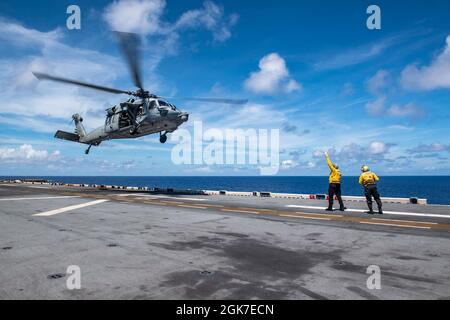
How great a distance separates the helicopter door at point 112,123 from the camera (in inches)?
976

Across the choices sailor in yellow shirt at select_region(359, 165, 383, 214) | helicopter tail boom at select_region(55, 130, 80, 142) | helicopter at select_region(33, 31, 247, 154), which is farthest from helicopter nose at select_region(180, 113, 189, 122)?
helicopter tail boom at select_region(55, 130, 80, 142)

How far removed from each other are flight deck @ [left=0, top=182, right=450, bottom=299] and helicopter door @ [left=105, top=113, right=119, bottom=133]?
47.9 ft

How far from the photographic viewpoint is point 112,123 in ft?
82.9

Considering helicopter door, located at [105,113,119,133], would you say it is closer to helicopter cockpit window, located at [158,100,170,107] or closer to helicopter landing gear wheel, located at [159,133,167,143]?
helicopter landing gear wheel, located at [159,133,167,143]

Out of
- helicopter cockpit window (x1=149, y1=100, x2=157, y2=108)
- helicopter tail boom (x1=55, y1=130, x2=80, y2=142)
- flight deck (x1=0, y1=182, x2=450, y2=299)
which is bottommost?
flight deck (x1=0, y1=182, x2=450, y2=299)

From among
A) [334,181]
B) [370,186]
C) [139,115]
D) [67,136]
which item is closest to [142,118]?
[139,115]

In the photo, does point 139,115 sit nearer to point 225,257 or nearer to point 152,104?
point 152,104

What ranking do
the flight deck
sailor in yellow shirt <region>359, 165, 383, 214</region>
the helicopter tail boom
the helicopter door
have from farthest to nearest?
1. the helicopter tail boom
2. the helicopter door
3. sailor in yellow shirt <region>359, 165, 383, 214</region>
4. the flight deck

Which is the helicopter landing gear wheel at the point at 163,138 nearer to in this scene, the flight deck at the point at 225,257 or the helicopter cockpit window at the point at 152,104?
the helicopter cockpit window at the point at 152,104

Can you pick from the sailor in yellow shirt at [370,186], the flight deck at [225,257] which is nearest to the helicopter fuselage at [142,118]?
the flight deck at [225,257]

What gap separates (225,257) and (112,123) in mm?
21668

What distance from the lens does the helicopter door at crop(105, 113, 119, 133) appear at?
2480cm
